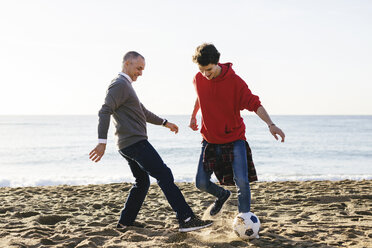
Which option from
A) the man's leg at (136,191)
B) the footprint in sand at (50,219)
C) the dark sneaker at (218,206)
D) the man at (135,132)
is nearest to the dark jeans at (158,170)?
the man at (135,132)

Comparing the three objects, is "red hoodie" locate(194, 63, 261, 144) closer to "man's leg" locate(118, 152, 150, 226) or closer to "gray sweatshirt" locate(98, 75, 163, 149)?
"gray sweatshirt" locate(98, 75, 163, 149)

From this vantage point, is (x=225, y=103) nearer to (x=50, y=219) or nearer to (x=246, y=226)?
(x=246, y=226)

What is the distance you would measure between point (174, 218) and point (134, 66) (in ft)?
7.21

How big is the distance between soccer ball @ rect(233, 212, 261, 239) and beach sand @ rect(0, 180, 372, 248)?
7 centimetres

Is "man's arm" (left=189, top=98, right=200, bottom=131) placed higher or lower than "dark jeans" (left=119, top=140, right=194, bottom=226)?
higher

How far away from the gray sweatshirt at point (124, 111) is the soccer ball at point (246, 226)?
125 cm

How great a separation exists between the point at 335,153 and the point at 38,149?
1917cm

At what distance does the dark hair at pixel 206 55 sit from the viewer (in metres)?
3.57

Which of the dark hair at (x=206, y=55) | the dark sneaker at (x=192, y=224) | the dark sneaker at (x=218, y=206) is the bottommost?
the dark sneaker at (x=192, y=224)

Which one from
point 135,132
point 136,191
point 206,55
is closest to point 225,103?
point 206,55

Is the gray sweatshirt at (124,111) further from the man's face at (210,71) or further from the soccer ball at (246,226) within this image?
the soccer ball at (246,226)

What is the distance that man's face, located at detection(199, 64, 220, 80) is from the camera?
3.63 m

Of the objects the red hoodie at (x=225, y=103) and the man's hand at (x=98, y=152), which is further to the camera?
the red hoodie at (x=225, y=103)

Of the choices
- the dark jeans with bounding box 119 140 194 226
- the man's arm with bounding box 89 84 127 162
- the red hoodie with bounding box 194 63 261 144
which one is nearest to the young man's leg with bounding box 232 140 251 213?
the red hoodie with bounding box 194 63 261 144
